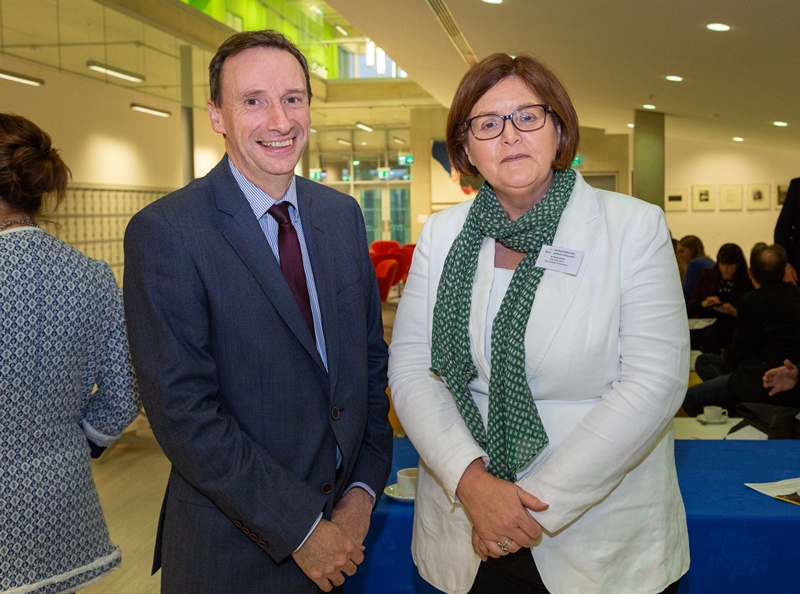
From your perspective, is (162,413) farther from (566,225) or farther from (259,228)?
(566,225)

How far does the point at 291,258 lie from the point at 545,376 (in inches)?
24.7

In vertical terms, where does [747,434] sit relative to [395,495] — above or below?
below

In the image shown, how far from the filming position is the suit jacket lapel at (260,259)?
1.59 meters

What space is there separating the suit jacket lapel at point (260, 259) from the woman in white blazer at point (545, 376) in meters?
0.33

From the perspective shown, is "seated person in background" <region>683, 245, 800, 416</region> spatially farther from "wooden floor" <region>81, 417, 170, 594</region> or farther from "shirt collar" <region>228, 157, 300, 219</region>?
"shirt collar" <region>228, 157, 300, 219</region>

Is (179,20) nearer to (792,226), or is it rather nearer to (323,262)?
(792,226)

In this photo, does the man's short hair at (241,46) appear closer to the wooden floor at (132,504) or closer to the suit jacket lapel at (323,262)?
the suit jacket lapel at (323,262)

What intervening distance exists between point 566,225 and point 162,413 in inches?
38.1

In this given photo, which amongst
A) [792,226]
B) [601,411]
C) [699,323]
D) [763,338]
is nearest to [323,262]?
[601,411]

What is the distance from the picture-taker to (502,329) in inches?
65.3

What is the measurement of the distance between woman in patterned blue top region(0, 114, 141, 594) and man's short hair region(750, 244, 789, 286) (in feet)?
14.5

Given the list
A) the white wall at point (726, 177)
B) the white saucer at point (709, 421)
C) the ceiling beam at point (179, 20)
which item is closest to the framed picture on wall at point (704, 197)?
the white wall at point (726, 177)

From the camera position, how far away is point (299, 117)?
1706mm

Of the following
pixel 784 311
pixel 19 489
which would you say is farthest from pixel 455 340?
pixel 784 311
